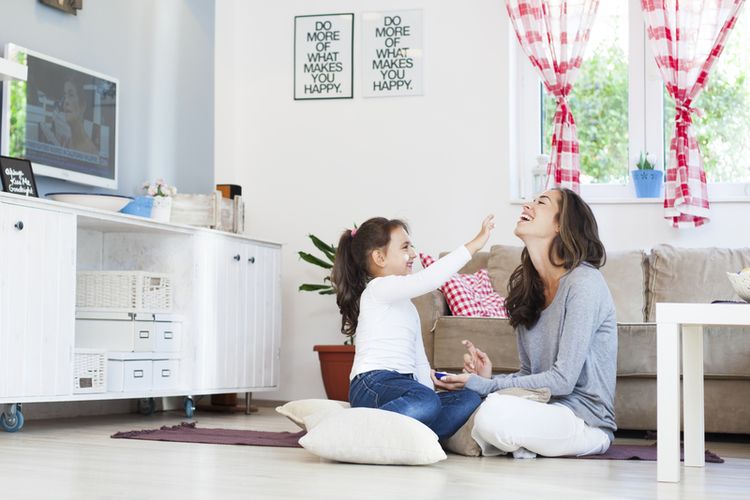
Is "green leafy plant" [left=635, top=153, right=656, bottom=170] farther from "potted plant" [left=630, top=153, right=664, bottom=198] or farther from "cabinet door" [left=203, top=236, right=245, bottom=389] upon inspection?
"cabinet door" [left=203, top=236, right=245, bottom=389]

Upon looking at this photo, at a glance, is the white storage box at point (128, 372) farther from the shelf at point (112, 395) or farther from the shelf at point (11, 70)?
the shelf at point (11, 70)

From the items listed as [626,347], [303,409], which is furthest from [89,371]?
[626,347]

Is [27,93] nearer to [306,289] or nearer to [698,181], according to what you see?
[306,289]

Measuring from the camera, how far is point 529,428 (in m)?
2.92

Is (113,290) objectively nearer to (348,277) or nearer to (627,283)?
(348,277)

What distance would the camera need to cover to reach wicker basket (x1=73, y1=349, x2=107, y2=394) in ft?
12.5

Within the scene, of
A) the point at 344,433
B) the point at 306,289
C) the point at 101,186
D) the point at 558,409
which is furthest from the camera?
the point at 306,289

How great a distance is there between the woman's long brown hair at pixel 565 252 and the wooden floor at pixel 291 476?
1.69 feet

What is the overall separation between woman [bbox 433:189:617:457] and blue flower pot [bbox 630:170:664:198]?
1935mm

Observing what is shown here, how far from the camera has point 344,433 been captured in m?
2.71

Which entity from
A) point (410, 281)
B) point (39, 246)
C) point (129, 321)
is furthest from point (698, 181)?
point (39, 246)

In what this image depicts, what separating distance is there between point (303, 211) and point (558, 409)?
2.89m

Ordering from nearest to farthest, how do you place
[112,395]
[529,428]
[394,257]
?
1. [529,428]
2. [394,257]
3. [112,395]

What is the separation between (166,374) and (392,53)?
2214 mm
